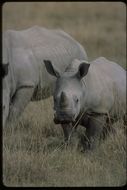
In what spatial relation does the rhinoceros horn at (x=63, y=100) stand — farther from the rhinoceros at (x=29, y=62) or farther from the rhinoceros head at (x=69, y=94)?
the rhinoceros at (x=29, y=62)

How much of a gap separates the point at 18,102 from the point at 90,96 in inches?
46.3

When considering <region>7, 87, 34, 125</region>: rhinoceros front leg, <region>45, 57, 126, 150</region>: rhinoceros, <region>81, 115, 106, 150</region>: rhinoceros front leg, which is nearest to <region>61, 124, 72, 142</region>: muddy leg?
<region>45, 57, 126, 150</region>: rhinoceros

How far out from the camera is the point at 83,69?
23.1 feet

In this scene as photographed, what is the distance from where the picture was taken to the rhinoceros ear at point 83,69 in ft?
23.0

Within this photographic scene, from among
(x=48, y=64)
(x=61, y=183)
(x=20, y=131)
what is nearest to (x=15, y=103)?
(x=20, y=131)

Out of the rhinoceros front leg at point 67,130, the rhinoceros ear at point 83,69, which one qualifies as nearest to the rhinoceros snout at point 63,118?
the rhinoceros ear at point 83,69

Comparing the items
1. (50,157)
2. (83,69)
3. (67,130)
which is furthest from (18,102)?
(83,69)

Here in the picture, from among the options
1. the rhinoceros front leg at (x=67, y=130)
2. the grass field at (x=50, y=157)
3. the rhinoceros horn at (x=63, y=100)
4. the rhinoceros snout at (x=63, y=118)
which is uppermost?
the rhinoceros horn at (x=63, y=100)

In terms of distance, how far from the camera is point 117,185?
6.74m

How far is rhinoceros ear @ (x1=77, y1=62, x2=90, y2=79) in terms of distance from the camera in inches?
276

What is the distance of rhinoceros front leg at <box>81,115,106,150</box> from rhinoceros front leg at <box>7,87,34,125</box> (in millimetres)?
871

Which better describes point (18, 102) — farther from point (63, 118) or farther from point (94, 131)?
point (63, 118)

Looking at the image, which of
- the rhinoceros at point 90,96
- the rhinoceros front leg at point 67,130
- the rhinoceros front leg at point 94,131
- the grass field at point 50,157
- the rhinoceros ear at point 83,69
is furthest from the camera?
the rhinoceros front leg at point 67,130

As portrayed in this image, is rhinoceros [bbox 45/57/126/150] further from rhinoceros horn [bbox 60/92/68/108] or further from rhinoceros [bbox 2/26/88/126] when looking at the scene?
rhinoceros [bbox 2/26/88/126]
